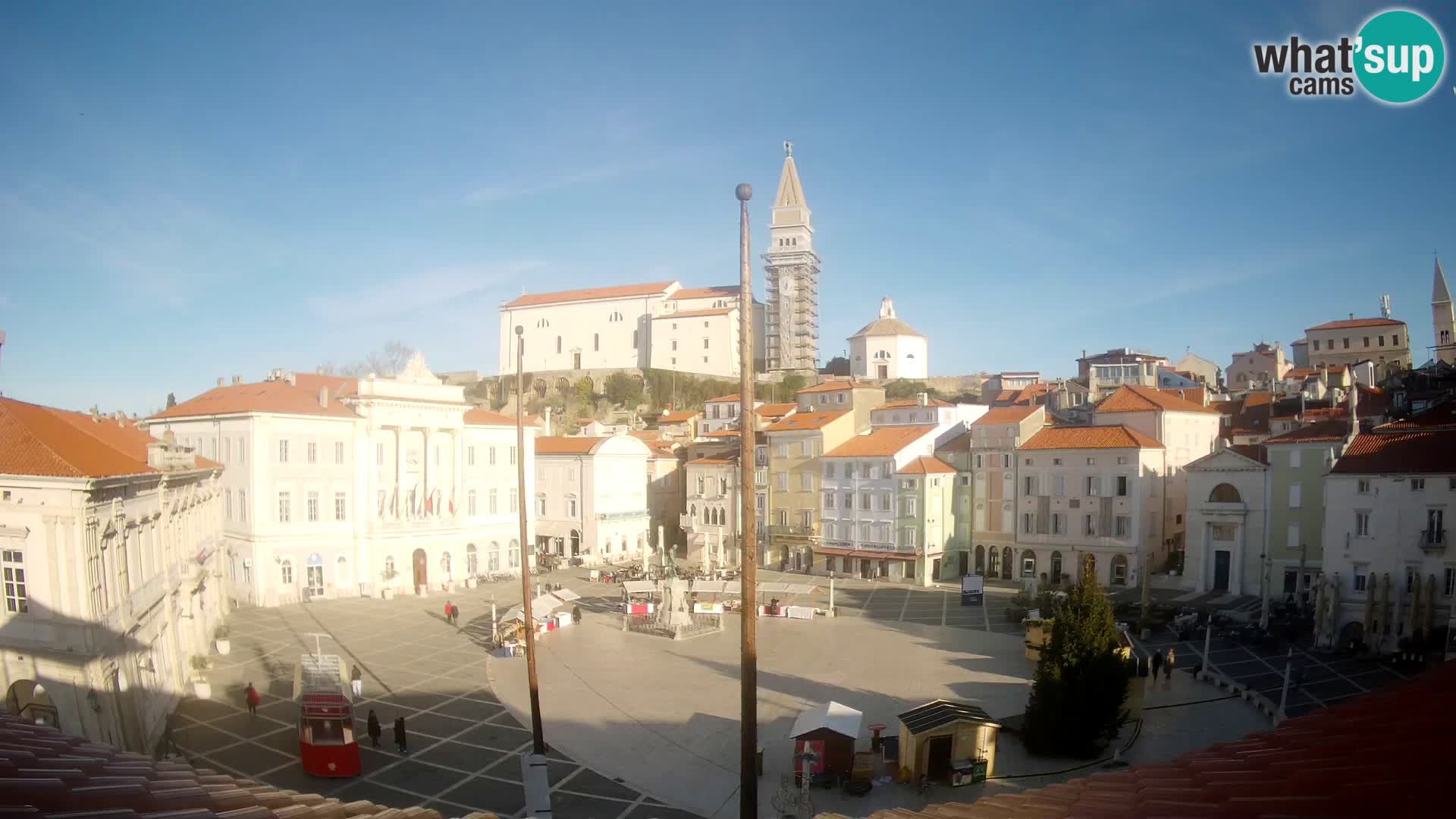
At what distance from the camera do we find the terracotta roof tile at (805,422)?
188ft

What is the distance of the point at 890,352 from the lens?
360 ft

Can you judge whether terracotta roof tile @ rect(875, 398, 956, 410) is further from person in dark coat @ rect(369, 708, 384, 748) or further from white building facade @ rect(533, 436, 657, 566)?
person in dark coat @ rect(369, 708, 384, 748)

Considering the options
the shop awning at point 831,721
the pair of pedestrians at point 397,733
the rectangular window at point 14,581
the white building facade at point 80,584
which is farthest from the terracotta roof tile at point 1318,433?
the rectangular window at point 14,581

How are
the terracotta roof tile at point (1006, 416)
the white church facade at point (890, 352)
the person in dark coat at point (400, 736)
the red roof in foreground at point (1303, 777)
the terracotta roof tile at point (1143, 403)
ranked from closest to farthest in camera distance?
the red roof in foreground at point (1303, 777) < the person in dark coat at point (400, 736) < the terracotta roof tile at point (1143, 403) < the terracotta roof tile at point (1006, 416) < the white church facade at point (890, 352)

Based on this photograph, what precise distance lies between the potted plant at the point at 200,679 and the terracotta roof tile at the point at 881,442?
1400 inches

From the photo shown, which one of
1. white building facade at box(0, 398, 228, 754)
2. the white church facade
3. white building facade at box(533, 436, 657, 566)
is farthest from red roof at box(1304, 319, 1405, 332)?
white building facade at box(0, 398, 228, 754)

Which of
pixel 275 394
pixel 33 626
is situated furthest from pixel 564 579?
pixel 33 626

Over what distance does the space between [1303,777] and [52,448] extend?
22.2 m

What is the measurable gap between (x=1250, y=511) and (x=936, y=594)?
15648mm

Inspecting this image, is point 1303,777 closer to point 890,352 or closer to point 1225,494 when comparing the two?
point 1225,494

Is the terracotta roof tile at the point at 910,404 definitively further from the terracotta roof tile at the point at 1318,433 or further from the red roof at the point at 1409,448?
the red roof at the point at 1409,448

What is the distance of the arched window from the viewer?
42.9 m

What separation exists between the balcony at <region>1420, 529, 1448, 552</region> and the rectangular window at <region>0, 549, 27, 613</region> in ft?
134

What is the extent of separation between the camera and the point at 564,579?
52469 mm
